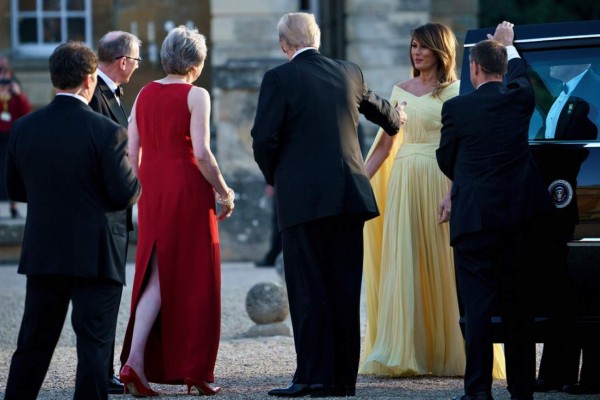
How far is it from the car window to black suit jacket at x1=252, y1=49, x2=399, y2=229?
86cm

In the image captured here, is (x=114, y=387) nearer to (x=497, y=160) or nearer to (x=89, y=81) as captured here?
(x=89, y=81)

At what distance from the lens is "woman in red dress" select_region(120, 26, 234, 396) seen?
7.16m

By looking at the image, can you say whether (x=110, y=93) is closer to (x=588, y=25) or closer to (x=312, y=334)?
(x=312, y=334)

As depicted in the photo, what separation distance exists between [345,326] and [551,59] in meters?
1.57

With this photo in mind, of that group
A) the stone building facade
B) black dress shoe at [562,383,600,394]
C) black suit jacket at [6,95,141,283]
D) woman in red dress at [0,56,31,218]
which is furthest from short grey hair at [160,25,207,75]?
woman in red dress at [0,56,31,218]

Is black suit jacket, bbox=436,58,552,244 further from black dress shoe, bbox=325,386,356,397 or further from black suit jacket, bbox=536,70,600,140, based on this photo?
black dress shoe, bbox=325,386,356,397

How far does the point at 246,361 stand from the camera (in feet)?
28.8

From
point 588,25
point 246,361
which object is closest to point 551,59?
point 588,25

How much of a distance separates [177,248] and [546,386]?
1.95 meters

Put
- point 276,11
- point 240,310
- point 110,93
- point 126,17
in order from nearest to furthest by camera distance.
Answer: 1. point 110,93
2. point 240,310
3. point 276,11
4. point 126,17

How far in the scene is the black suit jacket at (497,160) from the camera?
646cm


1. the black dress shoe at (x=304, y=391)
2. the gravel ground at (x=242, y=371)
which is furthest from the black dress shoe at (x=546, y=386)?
the black dress shoe at (x=304, y=391)

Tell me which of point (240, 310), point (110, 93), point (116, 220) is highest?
point (110, 93)

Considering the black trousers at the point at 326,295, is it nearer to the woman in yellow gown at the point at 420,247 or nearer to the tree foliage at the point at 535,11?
the woman in yellow gown at the point at 420,247
